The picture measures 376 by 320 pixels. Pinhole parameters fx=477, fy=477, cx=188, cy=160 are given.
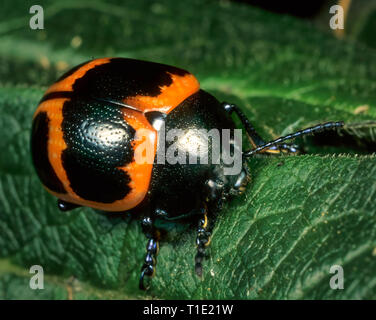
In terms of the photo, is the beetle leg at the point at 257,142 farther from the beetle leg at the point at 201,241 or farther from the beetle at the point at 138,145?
the beetle leg at the point at 201,241

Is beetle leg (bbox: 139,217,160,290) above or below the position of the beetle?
below

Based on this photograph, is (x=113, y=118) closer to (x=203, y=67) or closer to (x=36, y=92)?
(x=36, y=92)

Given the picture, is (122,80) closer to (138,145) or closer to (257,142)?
(138,145)

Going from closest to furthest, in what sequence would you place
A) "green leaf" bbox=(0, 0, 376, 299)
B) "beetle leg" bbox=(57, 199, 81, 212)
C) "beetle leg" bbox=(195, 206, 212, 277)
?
"green leaf" bbox=(0, 0, 376, 299)
"beetle leg" bbox=(195, 206, 212, 277)
"beetle leg" bbox=(57, 199, 81, 212)

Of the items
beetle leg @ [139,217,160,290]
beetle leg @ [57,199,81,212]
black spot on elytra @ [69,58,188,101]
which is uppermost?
black spot on elytra @ [69,58,188,101]

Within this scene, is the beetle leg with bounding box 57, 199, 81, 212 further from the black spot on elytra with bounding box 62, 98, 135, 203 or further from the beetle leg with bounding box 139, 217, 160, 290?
the beetle leg with bounding box 139, 217, 160, 290

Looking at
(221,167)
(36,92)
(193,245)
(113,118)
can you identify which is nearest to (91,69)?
(113,118)

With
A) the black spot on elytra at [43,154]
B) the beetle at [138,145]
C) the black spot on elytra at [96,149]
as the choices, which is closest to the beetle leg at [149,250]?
the beetle at [138,145]

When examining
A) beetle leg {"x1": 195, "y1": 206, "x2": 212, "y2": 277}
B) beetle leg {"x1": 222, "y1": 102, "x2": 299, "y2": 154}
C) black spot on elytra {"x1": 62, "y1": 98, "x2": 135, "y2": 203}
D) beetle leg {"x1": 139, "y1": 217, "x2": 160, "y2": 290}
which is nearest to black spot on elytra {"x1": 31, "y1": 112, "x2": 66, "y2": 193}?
black spot on elytra {"x1": 62, "y1": 98, "x2": 135, "y2": 203}
